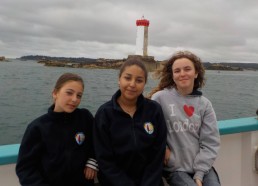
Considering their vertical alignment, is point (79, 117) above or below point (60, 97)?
below

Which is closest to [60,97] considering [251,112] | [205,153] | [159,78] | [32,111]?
[159,78]

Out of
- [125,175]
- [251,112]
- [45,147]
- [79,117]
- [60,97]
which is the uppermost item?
[60,97]

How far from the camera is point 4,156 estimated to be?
1636 millimetres

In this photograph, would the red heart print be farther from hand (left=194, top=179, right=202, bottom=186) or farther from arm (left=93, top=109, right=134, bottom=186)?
arm (left=93, top=109, right=134, bottom=186)

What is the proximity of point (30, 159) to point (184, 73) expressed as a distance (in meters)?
0.98

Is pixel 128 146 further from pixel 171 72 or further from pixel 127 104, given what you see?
pixel 171 72

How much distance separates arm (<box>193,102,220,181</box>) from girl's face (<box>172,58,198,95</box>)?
0.60ft

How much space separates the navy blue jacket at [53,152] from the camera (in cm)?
157

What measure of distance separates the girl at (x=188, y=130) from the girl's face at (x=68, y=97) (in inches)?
20.8

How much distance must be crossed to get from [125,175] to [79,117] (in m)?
0.38

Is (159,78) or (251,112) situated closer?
(159,78)

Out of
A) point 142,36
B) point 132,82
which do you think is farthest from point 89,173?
point 142,36

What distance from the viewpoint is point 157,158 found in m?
1.73

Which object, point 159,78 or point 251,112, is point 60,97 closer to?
point 159,78
